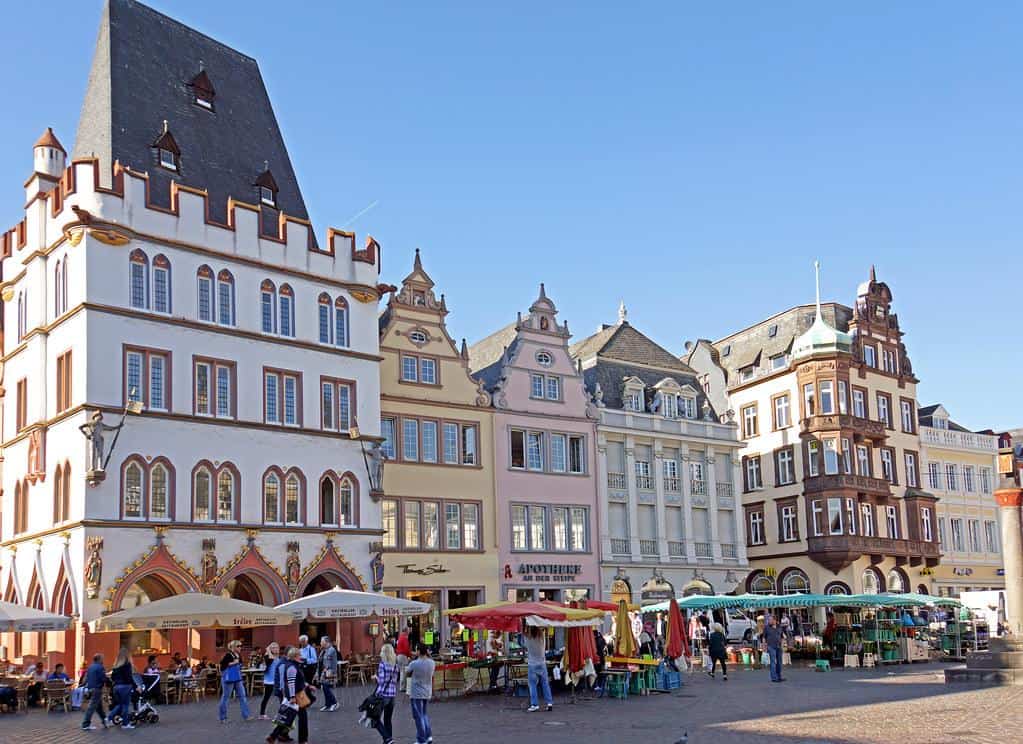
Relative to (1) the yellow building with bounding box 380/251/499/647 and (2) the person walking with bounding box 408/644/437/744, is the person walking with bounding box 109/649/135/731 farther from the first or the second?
(1) the yellow building with bounding box 380/251/499/647

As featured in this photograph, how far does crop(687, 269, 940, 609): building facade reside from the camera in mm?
59844

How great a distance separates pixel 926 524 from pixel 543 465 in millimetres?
25684

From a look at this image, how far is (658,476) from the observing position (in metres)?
53.7

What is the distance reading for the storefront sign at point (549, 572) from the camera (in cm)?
4831

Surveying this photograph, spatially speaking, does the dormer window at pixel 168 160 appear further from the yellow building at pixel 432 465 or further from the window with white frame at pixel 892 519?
the window with white frame at pixel 892 519

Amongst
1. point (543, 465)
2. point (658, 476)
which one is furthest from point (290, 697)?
point (658, 476)

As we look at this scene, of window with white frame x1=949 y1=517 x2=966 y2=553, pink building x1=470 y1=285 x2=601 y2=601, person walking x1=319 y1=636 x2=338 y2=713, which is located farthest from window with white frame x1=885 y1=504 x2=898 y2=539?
person walking x1=319 y1=636 x2=338 y2=713

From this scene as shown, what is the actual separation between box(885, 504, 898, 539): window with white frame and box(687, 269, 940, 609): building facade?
0.19 feet

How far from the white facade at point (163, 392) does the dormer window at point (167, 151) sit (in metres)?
2.30

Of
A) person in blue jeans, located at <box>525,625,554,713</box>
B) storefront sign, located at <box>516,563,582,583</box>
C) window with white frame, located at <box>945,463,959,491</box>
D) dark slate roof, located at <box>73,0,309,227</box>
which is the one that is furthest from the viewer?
window with white frame, located at <box>945,463,959,491</box>

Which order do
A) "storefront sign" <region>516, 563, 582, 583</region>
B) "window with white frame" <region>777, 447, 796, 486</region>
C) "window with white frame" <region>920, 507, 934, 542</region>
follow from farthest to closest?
"window with white frame" <region>920, 507, 934, 542</region> → "window with white frame" <region>777, 447, 796, 486</region> → "storefront sign" <region>516, 563, 582, 583</region>

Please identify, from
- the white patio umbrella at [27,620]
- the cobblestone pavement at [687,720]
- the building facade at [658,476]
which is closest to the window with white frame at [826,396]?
the building facade at [658,476]

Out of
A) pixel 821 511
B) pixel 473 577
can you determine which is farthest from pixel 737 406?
pixel 473 577

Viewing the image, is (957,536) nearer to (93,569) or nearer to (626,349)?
(626,349)
